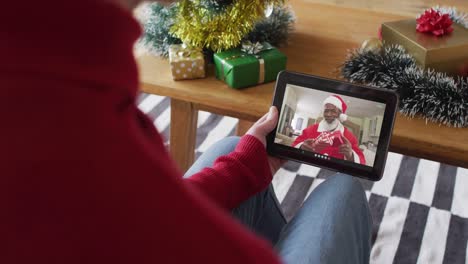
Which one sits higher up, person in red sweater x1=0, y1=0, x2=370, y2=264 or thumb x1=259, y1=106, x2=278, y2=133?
person in red sweater x1=0, y1=0, x2=370, y2=264

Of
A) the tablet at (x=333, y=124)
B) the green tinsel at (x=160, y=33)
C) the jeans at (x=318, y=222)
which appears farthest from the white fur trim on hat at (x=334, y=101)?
the green tinsel at (x=160, y=33)

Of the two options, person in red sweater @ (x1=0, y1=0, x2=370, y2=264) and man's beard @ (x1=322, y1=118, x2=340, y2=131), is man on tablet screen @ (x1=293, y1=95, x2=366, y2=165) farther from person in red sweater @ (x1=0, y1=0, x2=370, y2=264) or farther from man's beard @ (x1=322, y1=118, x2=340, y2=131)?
person in red sweater @ (x1=0, y1=0, x2=370, y2=264)

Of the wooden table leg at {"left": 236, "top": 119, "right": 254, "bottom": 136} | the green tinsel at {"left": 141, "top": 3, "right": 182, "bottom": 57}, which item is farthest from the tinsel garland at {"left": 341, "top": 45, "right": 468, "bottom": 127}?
the wooden table leg at {"left": 236, "top": 119, "right": 254, "bottom": 136}

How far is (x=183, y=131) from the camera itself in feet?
3.57

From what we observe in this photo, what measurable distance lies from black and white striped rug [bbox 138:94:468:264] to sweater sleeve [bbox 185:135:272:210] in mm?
624

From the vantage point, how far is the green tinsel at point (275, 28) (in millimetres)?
1085

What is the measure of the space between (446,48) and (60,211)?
816mm

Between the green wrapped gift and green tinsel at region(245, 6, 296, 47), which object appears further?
green tinsel at region(245, 6, 296, 47)

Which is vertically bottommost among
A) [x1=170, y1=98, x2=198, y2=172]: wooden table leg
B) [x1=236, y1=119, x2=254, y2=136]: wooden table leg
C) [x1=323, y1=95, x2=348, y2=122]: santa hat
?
[x1=236, y1=119, x2=254, y2=136]: wooden table leg

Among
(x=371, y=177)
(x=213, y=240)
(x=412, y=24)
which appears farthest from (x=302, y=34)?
(x=213, y=240)

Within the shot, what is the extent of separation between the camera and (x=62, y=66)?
11.9 inches

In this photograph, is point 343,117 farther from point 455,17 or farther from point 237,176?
point 455,17

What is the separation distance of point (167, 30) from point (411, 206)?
82 centimetres

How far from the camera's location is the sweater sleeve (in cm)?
77
